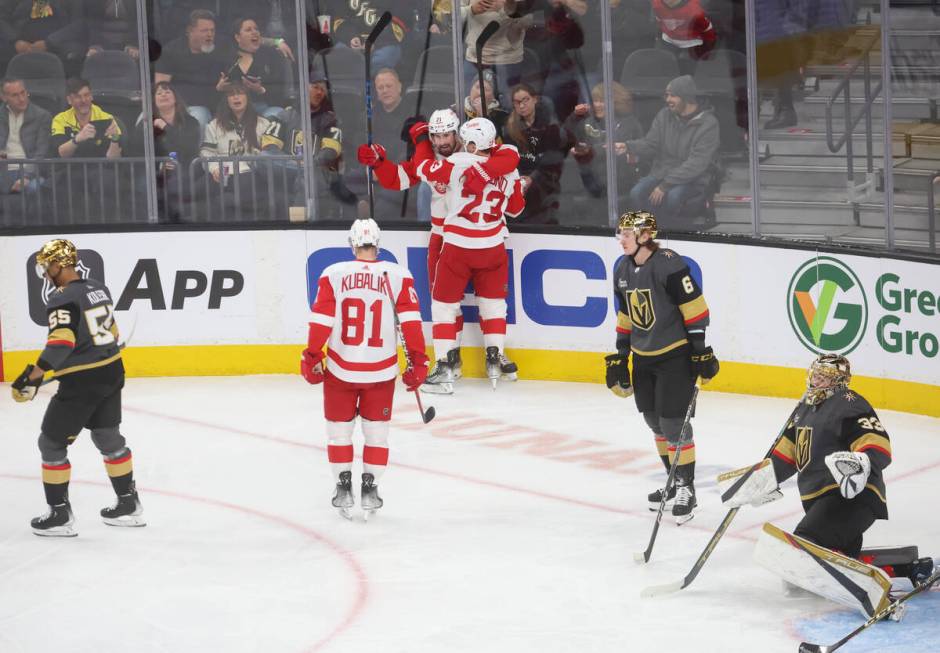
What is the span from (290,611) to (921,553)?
245 centimetres

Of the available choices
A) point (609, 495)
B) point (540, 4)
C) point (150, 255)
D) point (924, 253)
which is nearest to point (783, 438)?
point (609, 495)

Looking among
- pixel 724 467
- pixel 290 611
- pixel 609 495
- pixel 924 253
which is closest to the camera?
pixel 290 611

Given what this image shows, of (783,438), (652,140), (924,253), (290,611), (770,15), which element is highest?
(770,15)

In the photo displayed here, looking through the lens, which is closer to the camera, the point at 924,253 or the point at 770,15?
the point at 924,253

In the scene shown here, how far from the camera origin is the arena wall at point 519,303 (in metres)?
8.54

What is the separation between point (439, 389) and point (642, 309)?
309 centimetres

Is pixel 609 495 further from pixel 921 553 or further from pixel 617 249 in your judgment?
pixel 617 249

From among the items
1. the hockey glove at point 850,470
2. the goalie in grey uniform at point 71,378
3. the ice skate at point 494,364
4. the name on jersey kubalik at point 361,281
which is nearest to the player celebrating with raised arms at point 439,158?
the ice skate at point 494,364

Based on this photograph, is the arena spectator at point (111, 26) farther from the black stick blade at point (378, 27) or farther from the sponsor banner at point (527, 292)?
the black stick blade at point (378, 27)

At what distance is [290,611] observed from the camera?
18.1 ft

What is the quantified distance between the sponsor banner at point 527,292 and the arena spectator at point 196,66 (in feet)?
2.95

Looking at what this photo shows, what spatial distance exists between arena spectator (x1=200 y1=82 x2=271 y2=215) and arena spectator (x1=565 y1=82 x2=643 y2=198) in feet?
6.83

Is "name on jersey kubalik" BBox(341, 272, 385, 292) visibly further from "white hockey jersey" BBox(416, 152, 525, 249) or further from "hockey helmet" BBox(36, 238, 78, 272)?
"white hockey jersey" BBox(416, 152, 525, 249)

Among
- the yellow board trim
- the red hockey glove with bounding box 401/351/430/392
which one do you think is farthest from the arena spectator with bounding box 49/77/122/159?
the red hockey glove with bounding box 401/351/430/392
